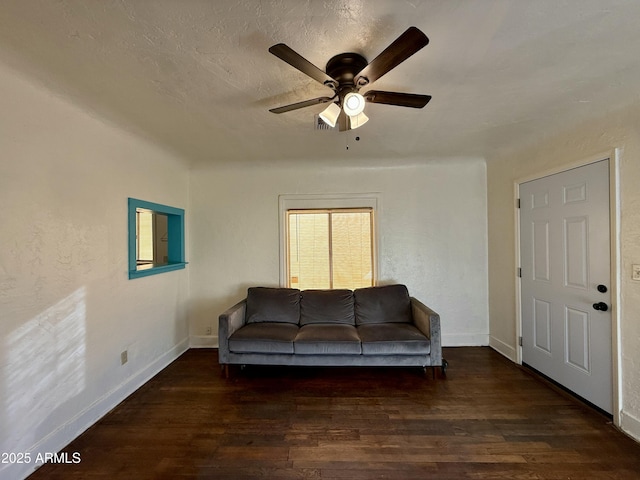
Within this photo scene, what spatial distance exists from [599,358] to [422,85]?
2498mm

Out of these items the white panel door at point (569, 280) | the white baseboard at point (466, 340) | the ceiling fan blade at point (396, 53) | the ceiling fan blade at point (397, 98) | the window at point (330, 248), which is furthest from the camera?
the window at point (330, 248)

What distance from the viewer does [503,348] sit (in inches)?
124

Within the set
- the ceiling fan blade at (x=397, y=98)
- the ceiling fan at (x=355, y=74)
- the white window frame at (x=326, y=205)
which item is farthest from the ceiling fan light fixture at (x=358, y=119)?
the white window frame at (x=326, y=205)

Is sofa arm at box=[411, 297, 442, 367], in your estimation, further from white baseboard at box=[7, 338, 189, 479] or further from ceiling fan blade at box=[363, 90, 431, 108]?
white baseboard at box=[7, 338, 189, 479]

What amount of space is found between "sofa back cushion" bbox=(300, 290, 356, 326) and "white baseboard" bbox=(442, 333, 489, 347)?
135 centimetres

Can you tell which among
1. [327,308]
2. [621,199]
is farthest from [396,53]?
[327,308]

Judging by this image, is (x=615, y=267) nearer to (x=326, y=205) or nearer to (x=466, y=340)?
(x=466, y=340)

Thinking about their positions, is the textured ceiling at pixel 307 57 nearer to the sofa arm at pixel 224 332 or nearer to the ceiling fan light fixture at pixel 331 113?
the ceiling fan light fixture at pixel 331 113

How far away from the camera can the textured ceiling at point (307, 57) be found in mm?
1174

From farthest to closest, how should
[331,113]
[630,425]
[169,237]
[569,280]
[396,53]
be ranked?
1. [169,237]
2. [569,280]
3. [630,425]
4. [331,113]
5. [396,53]

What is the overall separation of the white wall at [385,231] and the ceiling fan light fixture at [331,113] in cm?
177

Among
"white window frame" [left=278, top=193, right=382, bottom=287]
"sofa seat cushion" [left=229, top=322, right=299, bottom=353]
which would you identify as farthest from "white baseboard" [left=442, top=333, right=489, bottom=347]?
"sofa seat cushion" [left=229, top=322, right=299, bottom=353]

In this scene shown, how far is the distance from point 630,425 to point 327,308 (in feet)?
8.20

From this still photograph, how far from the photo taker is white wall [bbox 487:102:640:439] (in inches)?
72.3
